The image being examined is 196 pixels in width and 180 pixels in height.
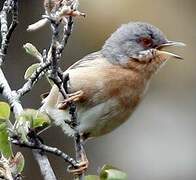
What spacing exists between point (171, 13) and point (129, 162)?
208 cm

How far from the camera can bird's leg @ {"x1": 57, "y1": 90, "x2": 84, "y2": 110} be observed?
151 inches

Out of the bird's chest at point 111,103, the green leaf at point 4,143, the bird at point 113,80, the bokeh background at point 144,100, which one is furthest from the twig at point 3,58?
the bokeh background at point 144,100

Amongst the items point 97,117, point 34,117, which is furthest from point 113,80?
point 34,117

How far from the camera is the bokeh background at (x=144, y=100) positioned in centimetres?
934

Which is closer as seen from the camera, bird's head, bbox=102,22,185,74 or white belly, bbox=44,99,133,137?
white belly, bbox=44,99,133,137

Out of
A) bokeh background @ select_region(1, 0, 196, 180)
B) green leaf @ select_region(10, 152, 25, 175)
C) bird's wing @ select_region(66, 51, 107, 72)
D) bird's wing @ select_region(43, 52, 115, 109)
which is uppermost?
bird's wing @ select_region(66, 51, 107, 72)

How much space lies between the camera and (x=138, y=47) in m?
5.35

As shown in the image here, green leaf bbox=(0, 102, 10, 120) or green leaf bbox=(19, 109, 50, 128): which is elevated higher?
green leaf bbox=(0, 102, 10, 120)

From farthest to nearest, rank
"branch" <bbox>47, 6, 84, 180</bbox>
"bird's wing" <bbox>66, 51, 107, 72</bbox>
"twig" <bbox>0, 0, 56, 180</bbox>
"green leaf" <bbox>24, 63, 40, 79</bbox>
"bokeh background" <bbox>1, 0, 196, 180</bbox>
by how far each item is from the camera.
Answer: "bokeh background" <bbox>1, 0, 196, 180</bbox>, "bird's wing" <bbox>66, 51, 107, 72</bbox>, "green leaf" <bbox>24, 63, 40, 79</bbox>, "twig" <bbox>0, 0, 56, 180</bbox>, "branch" <bbox>47, 6, 84, 180</bbox>

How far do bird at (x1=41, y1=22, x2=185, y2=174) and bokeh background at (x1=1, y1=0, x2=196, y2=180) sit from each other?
3793 mm

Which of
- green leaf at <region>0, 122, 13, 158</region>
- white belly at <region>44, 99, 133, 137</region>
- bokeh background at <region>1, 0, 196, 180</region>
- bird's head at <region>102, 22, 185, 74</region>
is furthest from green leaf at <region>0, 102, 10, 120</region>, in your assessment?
bokeh background at <region>1, 0, 196, 180</region>

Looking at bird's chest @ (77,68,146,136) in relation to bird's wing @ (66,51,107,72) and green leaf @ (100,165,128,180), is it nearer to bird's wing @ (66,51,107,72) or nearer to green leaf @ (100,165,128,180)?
bird's wing @ (66,51,107,72)

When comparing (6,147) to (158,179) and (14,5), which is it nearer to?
(14,5)

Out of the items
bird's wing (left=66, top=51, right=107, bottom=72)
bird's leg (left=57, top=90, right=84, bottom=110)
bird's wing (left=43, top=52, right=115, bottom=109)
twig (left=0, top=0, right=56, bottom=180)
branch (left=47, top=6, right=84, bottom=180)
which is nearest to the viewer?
branch (left=47, top=6, right=84, bottom=180)
